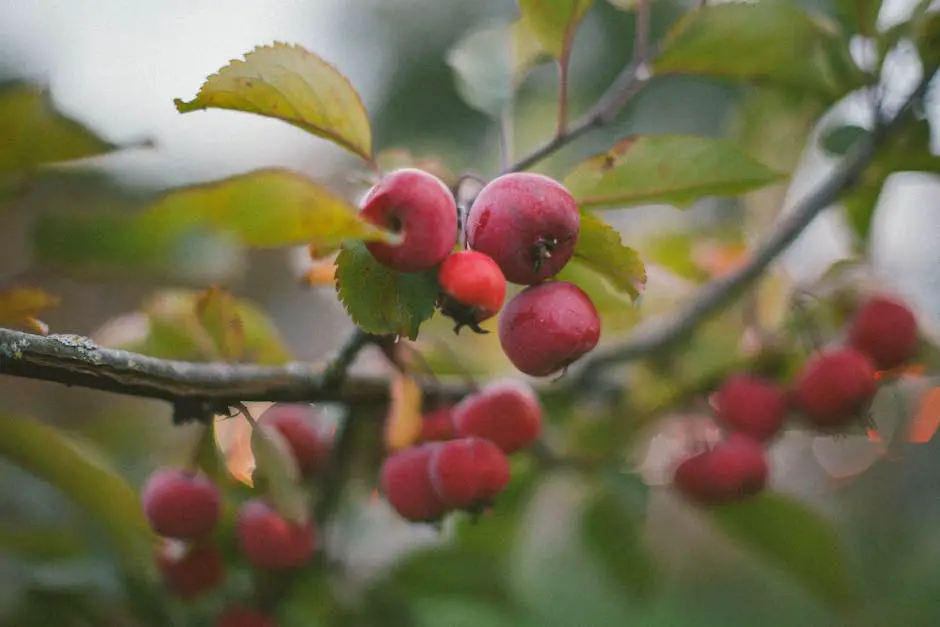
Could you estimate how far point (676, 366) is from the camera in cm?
110

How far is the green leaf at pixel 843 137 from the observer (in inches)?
37.4

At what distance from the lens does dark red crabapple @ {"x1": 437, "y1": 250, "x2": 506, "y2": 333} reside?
46 cm

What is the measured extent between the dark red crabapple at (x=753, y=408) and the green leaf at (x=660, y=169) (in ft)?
1.34

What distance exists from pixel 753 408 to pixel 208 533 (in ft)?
2.21

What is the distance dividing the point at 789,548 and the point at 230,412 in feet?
2.69

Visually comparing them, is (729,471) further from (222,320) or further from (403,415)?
(222,320)

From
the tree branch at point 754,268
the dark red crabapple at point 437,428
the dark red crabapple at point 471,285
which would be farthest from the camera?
the tree branch at point 754,268

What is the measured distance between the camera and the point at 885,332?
938 mm

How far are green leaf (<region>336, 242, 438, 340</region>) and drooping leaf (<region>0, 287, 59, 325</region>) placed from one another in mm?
247

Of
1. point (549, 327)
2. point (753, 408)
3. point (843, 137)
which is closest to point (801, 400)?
point (753, 408)

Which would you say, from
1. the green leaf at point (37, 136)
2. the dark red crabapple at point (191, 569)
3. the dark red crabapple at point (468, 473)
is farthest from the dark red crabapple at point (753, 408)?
the green leaf at point (37, 136)

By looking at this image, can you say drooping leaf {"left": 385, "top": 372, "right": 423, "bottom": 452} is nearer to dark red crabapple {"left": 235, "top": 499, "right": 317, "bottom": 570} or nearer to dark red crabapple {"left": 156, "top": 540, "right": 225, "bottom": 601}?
dark red crabapple {"left": 235, "top": 499, "right": 317, "bottom": 570}

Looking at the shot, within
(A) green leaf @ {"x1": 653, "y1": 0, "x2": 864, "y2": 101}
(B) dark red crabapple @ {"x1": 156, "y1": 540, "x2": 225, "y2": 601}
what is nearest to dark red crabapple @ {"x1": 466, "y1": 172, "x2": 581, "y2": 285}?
(A) green leaf @ {"x1": 653, "y1": 0, "x2": 864, "y2": 101}

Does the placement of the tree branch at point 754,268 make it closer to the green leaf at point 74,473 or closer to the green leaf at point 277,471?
the green leaf at point 277,471
